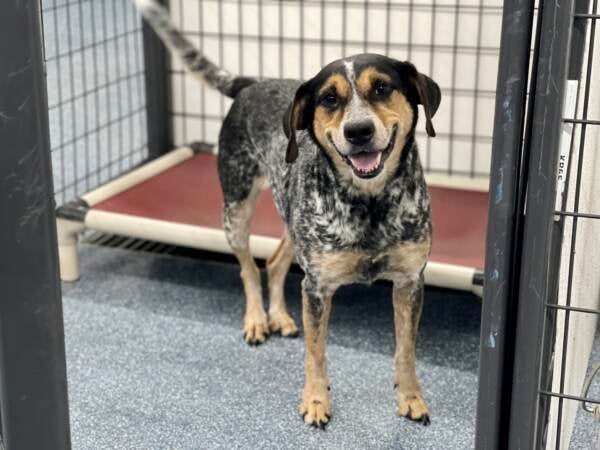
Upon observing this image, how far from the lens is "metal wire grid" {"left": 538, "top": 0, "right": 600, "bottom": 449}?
1.88 m

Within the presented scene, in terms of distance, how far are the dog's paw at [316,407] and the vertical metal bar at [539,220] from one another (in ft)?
2.64

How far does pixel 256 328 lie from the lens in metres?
3.20

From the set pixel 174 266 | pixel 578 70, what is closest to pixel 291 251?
pixel 174 266

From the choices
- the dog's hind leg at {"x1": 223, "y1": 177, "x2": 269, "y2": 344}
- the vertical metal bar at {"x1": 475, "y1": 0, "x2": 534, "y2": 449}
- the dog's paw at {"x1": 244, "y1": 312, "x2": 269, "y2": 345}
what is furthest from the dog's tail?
the vertical metal bar at {"x1": 475, "y1": 0, "x2": 534, "y2": 449}

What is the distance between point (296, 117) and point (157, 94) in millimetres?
2040

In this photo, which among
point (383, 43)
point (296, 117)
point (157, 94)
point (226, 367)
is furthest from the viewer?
point (157, 94)

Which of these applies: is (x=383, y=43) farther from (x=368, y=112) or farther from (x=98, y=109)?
(x=368, y=112)

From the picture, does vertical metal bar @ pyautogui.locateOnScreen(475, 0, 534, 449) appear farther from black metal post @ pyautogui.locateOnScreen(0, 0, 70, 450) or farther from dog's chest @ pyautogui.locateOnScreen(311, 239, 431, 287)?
black metal post @ pyautogui.locateOnScreen(0, 0, 70, 450)

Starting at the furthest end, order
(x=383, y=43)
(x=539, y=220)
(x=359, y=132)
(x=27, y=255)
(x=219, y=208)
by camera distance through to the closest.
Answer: (x=383, y=43) → (x=219, y=208) → (x=359, y=132) → (x=27, y=255) → (x=539, y=220)

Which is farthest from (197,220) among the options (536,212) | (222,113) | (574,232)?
(536,212)

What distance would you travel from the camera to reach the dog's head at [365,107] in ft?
7.41

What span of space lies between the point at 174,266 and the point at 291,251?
68cm

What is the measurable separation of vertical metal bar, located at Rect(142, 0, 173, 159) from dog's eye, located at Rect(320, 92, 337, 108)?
207 cm

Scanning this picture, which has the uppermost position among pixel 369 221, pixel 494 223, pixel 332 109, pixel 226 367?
pixel 332 109
